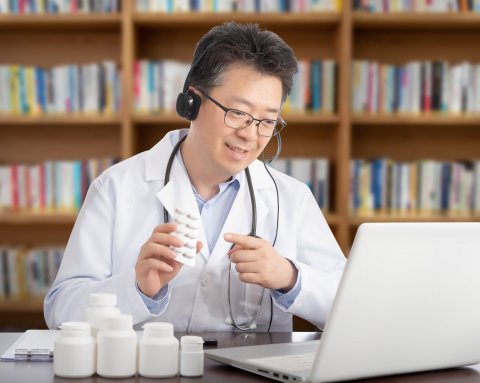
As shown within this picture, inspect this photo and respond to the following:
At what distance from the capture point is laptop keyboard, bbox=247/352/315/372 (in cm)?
118

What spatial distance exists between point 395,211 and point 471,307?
7.57 ft

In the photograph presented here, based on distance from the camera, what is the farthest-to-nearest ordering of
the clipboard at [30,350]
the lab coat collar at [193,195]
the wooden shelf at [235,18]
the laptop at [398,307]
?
Result: the wooden shelf at [235,18] < the lab coat collar at [193,195] < the clipboard at [30,350] < the laptop at [398,307]

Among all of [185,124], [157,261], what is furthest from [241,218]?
[185,124]

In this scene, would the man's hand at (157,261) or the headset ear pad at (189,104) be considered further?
the headset ear pad at (189,104)

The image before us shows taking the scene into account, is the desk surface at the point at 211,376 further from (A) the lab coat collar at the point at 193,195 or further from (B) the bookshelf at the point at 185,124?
(B) the bookshelf at the point at 185,124

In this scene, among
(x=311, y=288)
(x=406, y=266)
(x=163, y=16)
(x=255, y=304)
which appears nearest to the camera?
(x=406, y=266)

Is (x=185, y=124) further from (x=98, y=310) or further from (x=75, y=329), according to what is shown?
(x=75, y=329)

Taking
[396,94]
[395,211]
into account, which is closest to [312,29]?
[396,94]

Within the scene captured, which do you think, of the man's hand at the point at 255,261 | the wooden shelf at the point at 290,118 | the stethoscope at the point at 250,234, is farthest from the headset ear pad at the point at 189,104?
the wooden shelf at the point at 290,118

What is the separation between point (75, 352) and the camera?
44.6 inches

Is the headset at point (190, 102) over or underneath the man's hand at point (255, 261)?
over

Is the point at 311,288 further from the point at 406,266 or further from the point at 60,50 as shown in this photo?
the point at 60,50

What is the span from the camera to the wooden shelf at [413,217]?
134 inches

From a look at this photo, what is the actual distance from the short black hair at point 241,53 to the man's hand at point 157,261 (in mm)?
468
